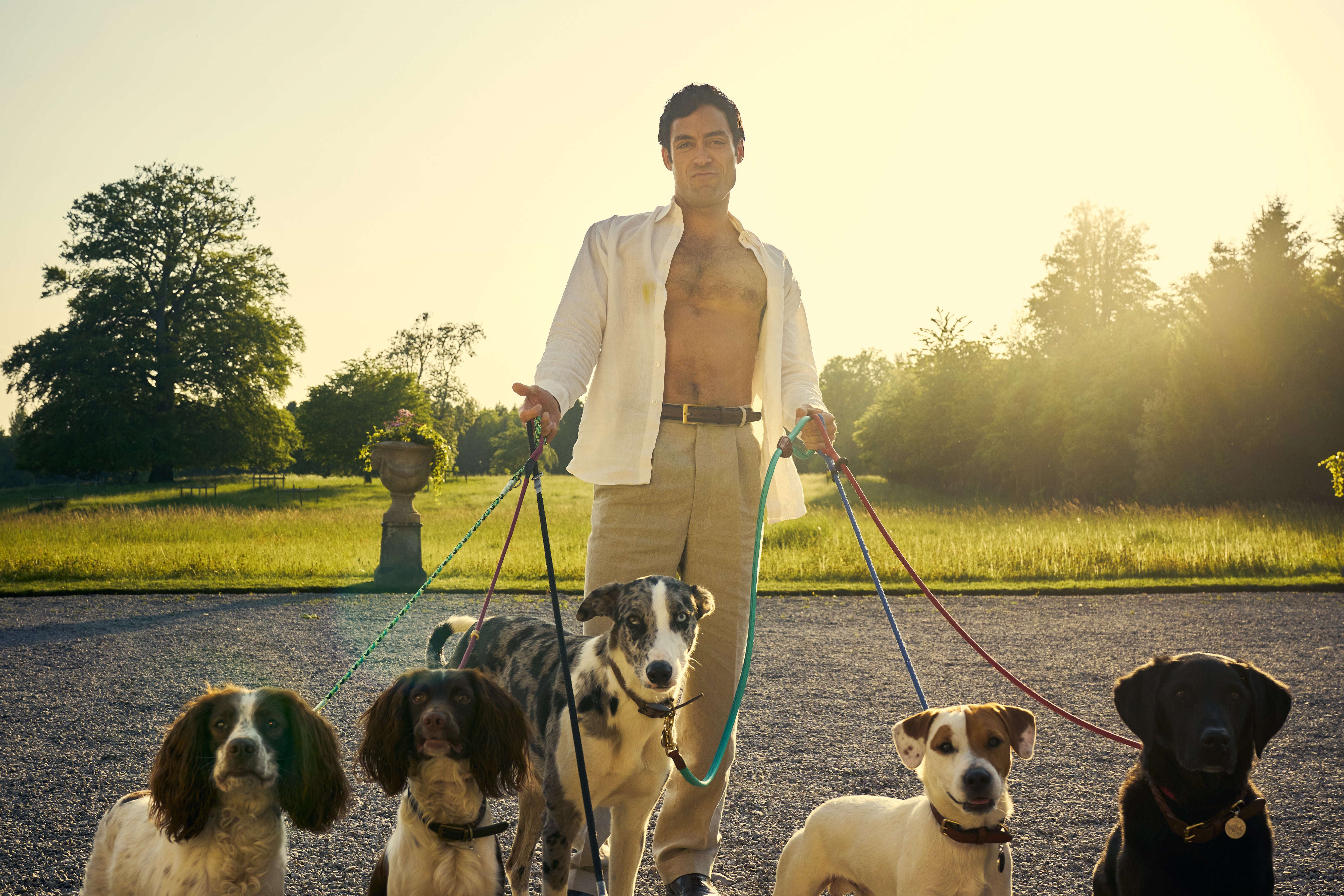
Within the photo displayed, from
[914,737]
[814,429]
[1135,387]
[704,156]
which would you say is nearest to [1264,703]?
[914,737]

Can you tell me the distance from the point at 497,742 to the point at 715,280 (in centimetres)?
199

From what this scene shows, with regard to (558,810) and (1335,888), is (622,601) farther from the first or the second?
(1335,888)

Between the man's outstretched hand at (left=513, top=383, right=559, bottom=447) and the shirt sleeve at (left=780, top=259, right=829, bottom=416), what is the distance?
1100mm

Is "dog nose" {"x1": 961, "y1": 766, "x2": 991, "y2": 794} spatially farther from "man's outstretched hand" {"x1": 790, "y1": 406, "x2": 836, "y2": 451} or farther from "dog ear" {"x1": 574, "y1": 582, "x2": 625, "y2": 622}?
"man's outstretched hand" {"x1": 790, "y1": 406, "x2": 836, "y2": 451}

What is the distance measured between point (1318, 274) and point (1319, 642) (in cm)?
2128

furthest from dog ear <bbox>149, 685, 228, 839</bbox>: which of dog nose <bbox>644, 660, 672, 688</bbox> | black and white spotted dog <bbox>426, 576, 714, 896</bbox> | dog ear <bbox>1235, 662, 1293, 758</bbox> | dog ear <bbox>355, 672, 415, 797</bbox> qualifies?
dog ear <bbox>1235, 662, 1293, 758</bbox>

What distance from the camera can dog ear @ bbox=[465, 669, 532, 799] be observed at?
2.47 meters

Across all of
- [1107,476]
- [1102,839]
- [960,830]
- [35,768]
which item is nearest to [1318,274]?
[1107,476]

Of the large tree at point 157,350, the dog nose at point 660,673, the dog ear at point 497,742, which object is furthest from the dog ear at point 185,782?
the large tree at point 157,350

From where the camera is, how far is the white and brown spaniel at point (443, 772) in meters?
2.37

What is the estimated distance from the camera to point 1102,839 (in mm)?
3537

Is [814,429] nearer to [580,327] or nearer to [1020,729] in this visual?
[580,327]

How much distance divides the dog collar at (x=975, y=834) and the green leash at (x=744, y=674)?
0.70m

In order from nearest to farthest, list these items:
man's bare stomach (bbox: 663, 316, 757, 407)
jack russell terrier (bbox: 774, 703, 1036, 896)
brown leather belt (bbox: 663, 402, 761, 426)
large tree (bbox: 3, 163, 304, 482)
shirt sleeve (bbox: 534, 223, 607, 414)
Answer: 1. jack russell terrier (bbox: 774, 703, 1036, 896)
2. shirt sleeve (bbox: 534, 223, 607, 414)
3. brown leather belt (bbox: 663, 402, 761, 426)
4. man's bare stomach (bbox: 663, 316, 757, 407)
5. large tree (bbox: 3, 163, 304, 482)
